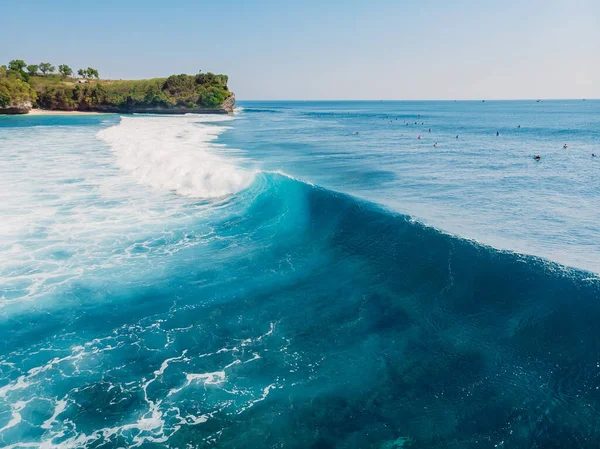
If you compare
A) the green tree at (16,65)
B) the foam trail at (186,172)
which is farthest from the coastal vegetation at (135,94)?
the foam trail at (186,172)

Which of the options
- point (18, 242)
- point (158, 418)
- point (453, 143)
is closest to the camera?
point (158, 418)

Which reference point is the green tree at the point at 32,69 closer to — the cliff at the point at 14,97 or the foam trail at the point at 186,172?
the cliff at the point at 14,97

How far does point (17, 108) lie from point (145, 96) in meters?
38.9


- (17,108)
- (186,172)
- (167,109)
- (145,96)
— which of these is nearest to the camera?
(186,172)

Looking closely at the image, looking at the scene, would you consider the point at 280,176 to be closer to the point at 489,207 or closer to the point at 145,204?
the point at 145,204

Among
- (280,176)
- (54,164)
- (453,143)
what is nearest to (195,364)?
(280,176)

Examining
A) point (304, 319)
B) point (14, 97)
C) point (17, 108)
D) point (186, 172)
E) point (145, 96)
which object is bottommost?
point (304, 319)

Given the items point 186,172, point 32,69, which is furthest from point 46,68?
point 186,172

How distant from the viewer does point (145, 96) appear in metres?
137

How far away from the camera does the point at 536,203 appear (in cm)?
2492

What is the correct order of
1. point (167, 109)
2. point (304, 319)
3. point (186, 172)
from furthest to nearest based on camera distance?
1. point (167, 109)
2. point (186, 172)
3. point (304, 319)

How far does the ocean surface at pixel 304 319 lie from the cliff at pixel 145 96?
11443 centimetres

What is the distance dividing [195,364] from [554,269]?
507 inches

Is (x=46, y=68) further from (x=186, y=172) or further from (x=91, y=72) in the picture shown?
(x=186, y=172)
